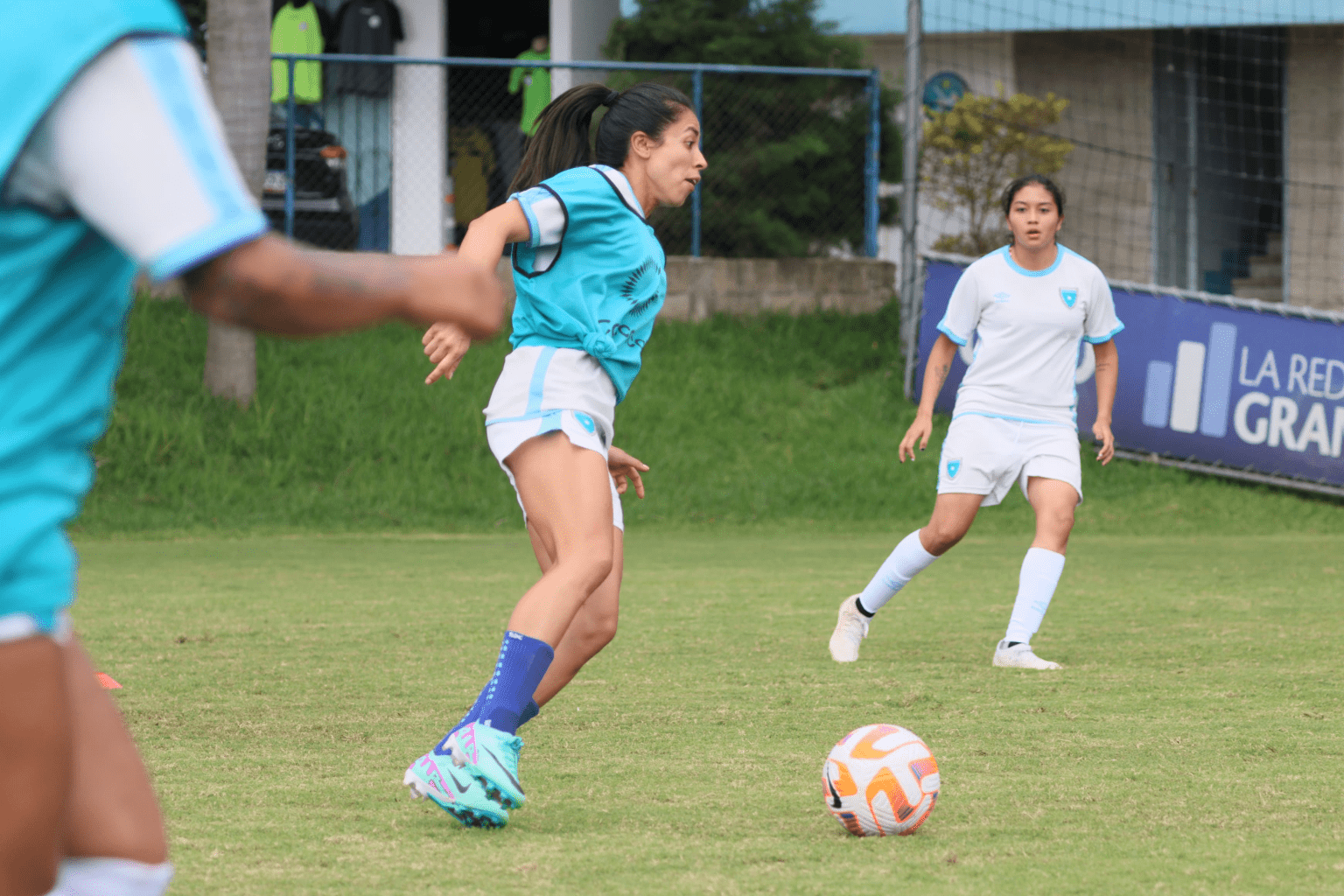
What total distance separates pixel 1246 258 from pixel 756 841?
18.7 metres

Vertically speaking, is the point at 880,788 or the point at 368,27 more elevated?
the point at 368,27

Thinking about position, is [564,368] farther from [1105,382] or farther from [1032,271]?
[1105,382]

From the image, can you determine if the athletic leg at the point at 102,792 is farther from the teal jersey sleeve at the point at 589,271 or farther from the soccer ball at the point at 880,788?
the teal jersey sleeve at the point at 589,271

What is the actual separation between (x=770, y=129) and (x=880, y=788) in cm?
1280

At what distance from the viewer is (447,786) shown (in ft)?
11.4

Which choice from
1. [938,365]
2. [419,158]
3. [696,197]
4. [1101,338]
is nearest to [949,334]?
[938,365]

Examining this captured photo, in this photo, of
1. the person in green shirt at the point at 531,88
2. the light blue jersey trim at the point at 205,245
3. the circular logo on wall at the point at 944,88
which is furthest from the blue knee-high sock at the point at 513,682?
the circular logo on wall at the point at 944,88

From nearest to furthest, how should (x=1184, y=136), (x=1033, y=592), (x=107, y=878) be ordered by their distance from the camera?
Answer: (x=107, y=878) → (x=1033, y=592) → (x=1184, y=136)

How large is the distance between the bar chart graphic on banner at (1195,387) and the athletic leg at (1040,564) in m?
6.70

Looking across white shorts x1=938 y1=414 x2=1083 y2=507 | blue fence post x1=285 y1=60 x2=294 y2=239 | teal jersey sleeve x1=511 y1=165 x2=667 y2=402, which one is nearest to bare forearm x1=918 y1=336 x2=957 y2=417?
white shorts x1=938 y1=414 x2=1083 y2=507

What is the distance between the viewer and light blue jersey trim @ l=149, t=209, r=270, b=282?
5.06 feet

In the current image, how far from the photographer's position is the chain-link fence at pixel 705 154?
15.4 meters

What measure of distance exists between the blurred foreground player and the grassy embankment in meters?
10.8

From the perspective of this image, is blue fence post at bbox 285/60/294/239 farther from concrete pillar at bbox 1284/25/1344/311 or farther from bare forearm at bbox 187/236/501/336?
bare forearm at bbox 187/236/501/336
